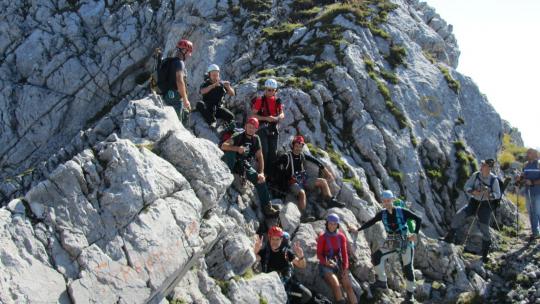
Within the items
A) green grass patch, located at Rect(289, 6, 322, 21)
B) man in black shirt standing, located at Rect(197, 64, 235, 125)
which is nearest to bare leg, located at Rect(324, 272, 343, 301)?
man in black shirt standing, located at Rect(197, 64, 235, 125)

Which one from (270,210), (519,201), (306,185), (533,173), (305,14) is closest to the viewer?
(270,210)

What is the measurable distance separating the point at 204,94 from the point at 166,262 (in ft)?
32.9

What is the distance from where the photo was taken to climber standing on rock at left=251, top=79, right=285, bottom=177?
21797 millimetres

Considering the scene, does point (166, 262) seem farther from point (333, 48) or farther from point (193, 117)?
point (333, 48)

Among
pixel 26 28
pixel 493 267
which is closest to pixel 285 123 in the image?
pixel 493 267

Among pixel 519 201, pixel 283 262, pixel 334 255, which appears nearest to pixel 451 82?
pixel 519 201

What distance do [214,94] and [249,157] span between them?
13.7 ft

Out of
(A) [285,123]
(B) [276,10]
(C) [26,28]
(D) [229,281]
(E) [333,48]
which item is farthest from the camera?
(C) [26,28]

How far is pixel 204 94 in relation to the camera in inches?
912

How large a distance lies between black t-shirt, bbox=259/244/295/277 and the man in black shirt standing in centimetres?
759

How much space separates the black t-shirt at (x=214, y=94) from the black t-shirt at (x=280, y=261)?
25.7 ft

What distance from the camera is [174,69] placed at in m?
19.8

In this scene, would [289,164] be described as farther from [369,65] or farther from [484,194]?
[369,65]

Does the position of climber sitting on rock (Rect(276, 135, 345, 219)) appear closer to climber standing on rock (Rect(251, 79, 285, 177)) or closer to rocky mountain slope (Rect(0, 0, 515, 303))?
climber standing on rock (Rect(251, 79, 285, 177))
